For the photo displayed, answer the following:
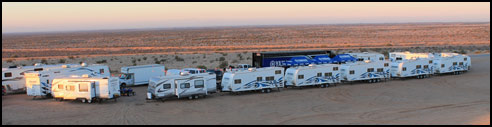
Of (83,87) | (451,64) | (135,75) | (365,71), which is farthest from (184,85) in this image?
(451,64)

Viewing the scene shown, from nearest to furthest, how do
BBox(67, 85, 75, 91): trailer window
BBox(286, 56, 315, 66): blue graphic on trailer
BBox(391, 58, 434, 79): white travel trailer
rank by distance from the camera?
BBox(67, 85, 75, 91): trailer window
BBox(391, 58, 434, 79): white travel trailer
BBox(286, 56, 315, 66): blue graphic on trailer

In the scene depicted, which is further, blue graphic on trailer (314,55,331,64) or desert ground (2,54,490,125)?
blue graphic on trailer (314,55,331,64)

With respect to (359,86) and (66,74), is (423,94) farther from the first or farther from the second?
(66,74)

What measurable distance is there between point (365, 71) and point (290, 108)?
9.46m

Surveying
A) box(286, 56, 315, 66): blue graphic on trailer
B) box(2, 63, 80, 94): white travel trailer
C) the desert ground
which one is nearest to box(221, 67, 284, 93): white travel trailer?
the desert ground

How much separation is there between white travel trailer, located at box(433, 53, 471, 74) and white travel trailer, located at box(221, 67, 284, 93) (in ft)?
40.2

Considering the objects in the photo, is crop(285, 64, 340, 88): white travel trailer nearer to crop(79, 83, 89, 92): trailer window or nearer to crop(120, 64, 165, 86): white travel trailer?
crop(120, 64, 165, 86): white travel trailer

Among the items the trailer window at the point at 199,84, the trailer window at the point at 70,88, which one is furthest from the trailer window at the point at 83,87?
the trailer window at the point at 199,84

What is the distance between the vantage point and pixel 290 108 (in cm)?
1902

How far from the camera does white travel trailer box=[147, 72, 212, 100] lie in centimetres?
2073

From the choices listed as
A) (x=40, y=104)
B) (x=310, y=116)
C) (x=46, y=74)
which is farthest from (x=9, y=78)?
(x=310, y=116)

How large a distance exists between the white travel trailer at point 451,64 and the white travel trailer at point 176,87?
16839 mm

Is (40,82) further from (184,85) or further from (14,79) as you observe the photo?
(184,85)

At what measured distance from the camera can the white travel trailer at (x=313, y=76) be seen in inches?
966
